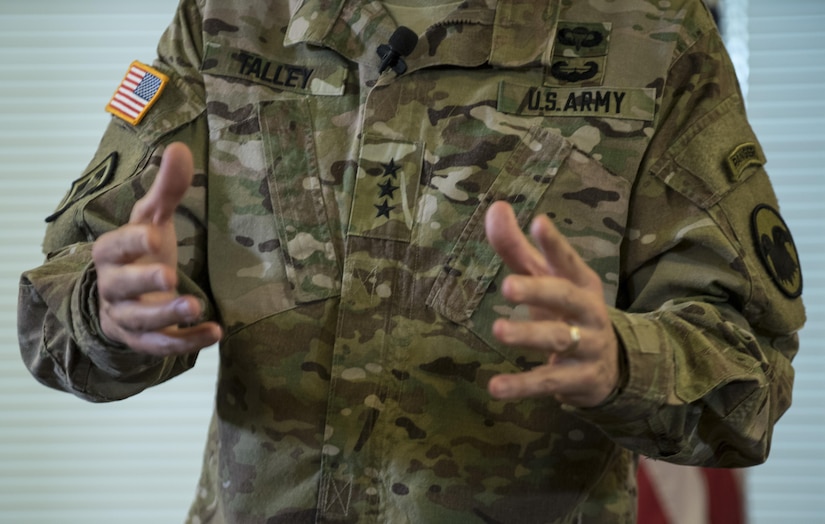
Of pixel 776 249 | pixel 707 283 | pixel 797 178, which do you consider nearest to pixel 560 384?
pixel 707 283

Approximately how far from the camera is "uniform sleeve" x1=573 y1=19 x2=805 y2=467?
40.4 inches

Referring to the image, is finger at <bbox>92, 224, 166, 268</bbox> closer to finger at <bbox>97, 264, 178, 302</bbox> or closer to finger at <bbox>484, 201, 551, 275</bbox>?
finger at <bbox>97, 264, 178, 302</bbox>

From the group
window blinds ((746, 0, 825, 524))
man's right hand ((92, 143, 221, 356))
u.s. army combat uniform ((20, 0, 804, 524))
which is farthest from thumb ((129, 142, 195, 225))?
window blinds ((746, 0, 825, 524))

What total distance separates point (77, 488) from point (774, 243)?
209 centimetres

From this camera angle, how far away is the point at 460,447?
117 centimetres

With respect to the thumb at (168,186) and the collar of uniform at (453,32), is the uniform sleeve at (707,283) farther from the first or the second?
the thumb at (168,186)

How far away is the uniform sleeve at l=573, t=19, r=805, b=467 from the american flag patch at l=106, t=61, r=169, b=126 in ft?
2.00

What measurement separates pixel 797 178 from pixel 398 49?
193cm

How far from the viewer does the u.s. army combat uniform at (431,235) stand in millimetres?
1164

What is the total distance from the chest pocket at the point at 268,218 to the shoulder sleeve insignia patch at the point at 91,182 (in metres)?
0.13

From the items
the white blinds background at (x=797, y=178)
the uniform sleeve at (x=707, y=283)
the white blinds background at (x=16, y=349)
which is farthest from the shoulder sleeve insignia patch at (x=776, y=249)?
the white blinds background at (x=16, y=349)

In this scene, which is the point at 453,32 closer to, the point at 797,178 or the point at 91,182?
the point at 91,182

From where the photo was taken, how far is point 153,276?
2.86 feet

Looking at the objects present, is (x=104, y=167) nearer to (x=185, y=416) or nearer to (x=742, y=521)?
(x=742, y=521)
